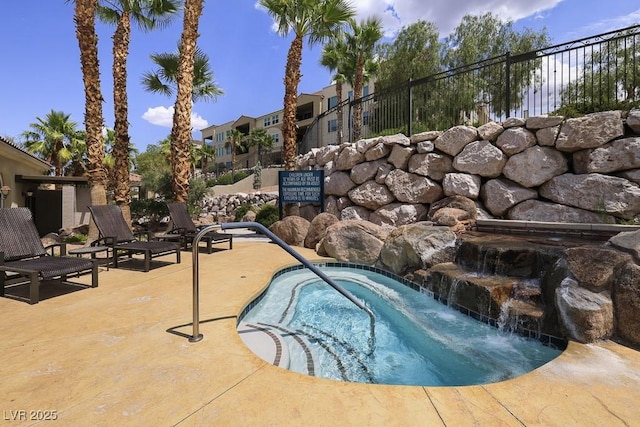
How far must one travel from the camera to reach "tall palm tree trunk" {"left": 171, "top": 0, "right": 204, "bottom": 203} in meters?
9.66

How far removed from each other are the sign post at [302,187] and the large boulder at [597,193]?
6007mm

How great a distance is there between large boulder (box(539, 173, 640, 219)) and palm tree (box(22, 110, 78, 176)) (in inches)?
1177

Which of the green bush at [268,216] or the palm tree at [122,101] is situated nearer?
the palm tree at [122,101]

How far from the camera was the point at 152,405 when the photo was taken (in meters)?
2.10

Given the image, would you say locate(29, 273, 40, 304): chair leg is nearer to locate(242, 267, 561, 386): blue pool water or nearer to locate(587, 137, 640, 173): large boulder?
locate(242, 267, 561, 386): blue pool water

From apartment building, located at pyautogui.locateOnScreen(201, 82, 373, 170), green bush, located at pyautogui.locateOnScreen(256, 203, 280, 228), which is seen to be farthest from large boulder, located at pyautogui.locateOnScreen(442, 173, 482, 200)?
apartment building, located at pyautogui.locateOnScreen(201, 82, 373, 170)

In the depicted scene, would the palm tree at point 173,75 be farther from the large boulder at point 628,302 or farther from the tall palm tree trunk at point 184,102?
the large boulder at point 628,302

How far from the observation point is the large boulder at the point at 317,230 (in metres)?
8.56

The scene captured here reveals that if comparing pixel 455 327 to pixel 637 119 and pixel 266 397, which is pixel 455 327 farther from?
pixel 637 119

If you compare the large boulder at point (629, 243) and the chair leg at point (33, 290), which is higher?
the large boulder at point (629, 243)

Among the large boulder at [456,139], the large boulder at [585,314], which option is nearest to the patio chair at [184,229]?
the large boulder at [456,139]

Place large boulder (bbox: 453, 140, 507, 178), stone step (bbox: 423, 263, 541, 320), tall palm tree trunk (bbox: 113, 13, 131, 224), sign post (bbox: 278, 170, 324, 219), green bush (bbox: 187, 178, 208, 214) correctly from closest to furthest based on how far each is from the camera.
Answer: stone step (bbox: 423, 263, 541, 320), large boulder (bbox: 453, 140, 507, 178), sign post (bbox: 278, 170, 324, 219), tall palm tree trunk (bbox: 113, 13, 131, 224), green bush (bbox: 187, 178, 208, 214)

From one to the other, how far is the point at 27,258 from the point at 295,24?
1139 cm

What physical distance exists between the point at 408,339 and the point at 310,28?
12120mm
